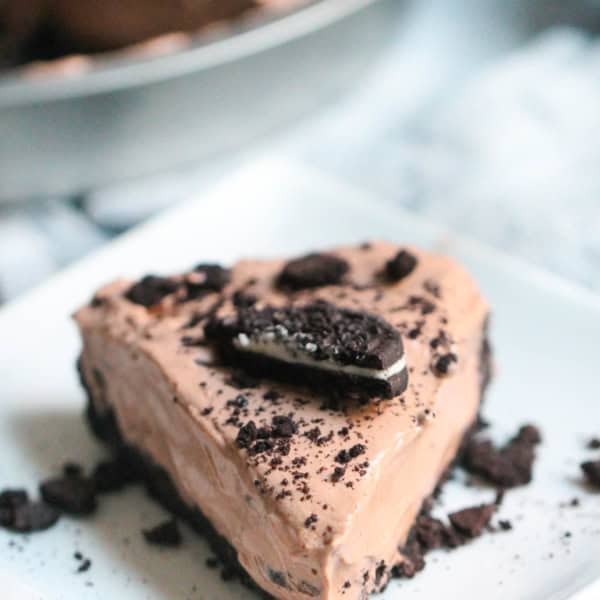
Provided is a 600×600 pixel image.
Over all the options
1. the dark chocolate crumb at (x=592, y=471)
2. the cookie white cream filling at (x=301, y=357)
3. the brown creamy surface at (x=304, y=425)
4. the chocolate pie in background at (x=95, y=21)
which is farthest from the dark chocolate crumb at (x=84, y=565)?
the chocolate pie in background at (x=95, y=21)

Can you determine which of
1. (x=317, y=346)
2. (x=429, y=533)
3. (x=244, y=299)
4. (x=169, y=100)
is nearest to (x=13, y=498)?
(x=244, y=299)

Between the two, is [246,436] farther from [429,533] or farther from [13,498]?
[13,498]

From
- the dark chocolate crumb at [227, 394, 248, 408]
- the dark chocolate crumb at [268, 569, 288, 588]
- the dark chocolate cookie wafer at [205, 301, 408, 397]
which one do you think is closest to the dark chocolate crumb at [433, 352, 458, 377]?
the dark chocolate cookie wafer at [205, 301, 408, 397]

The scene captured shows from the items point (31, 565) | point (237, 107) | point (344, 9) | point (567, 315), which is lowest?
point (31, 565)

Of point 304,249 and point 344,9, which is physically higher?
point 344,9

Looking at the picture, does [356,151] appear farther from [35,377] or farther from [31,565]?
[31,565]

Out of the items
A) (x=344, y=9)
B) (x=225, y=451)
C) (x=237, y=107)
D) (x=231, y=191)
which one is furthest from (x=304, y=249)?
(x=225, y=451)

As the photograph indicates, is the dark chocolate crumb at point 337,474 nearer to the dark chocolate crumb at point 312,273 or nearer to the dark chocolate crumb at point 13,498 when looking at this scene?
the dark chocolate crumb at point 312,273
